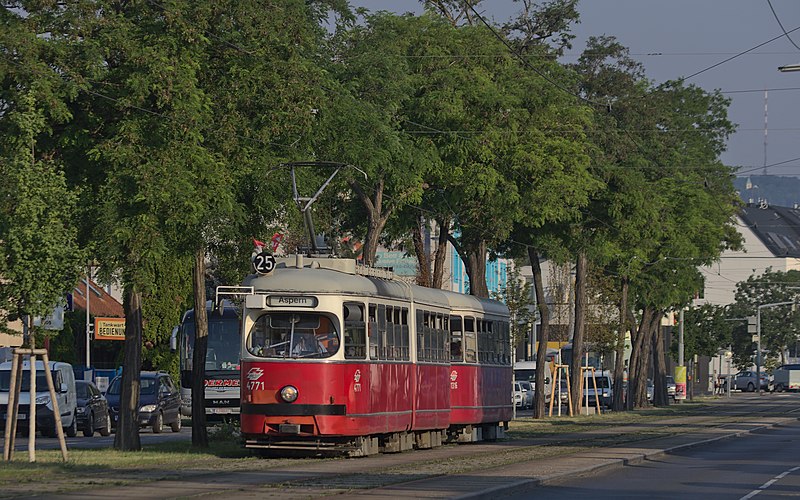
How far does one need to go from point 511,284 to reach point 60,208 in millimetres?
64542

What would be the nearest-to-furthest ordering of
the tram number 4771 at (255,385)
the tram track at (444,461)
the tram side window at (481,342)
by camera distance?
the tram track at (444,461) → the tram number 4771 at (255,385) → the tram side window at (481,342)

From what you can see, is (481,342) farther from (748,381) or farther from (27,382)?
(748,381)

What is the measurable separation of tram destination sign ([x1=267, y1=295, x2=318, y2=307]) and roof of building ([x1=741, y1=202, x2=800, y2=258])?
135m

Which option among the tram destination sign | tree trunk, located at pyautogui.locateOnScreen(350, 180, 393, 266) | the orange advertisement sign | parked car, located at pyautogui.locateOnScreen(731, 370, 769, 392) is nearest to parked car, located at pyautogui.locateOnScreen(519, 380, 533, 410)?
the orange advertisement sign

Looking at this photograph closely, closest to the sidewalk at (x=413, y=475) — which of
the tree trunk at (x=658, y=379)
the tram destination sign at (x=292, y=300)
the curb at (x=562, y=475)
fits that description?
the curb at (x=562, y=475)

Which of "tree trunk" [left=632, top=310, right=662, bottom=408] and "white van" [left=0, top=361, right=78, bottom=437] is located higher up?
"tree trunk" [left=632, top=310, right=662, bottom=408]

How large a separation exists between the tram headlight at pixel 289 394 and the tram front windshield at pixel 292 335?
638 mm

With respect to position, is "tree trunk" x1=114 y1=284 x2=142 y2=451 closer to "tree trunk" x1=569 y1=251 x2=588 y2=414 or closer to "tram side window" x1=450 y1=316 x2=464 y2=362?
"tram side window" x1=450 y1=316 x2=464 y2=362

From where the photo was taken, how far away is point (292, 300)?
85.2ft

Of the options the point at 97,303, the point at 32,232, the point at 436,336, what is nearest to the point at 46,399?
the point at 436,336

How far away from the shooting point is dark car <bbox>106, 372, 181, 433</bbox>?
1695 inches

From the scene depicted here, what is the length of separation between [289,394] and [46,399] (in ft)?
49.2

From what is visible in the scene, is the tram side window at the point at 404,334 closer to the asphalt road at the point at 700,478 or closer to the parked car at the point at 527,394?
the asphalt road at the point at 700,478

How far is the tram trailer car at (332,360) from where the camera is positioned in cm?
2566
